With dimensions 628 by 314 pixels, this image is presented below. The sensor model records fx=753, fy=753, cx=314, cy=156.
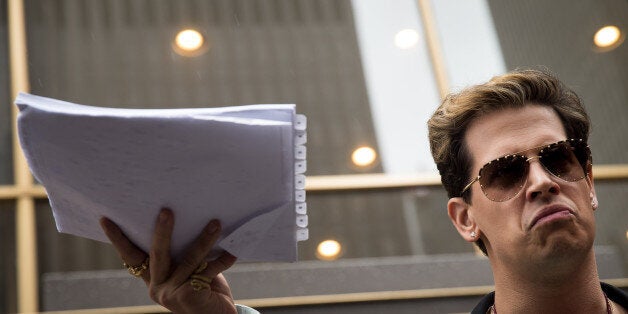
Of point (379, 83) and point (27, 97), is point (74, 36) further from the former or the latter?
point (27, 97)

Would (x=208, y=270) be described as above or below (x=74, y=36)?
below

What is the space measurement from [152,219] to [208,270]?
214 millimetres

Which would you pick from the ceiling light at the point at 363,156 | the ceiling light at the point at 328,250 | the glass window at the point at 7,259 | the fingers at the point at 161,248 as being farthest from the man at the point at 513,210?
the glass window at the point at 7,259

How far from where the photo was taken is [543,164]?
1.98m

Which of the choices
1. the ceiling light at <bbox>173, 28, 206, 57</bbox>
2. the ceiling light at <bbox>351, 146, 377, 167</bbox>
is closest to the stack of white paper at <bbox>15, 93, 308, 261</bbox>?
the ceiling light at <bbox>351, 146, 377, 167</bbox>

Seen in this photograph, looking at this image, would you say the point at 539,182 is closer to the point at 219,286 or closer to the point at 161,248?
the point at 219,286

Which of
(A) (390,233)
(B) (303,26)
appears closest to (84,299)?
(A) (390,233)

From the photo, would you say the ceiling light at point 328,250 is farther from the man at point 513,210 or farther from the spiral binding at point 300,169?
the spiral binding at point 300,169

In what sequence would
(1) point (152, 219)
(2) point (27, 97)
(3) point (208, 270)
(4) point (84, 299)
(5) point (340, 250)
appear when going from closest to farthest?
(2) point (27, 97) → (1) point (152, 219) → (3) point (208, 270) → (4) point (84, 299) → (5) point (340, 250)

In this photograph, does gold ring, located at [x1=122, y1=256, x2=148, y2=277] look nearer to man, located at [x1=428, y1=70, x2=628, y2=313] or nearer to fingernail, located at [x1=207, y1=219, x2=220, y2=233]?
fingernail, located at [x1=207, y1=219, x2=220, y2=233]

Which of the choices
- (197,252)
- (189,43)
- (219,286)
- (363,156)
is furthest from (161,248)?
(189,43)

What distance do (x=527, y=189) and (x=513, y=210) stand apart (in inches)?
2.6

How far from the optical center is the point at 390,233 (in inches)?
161

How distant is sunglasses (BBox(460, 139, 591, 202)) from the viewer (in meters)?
1.98
